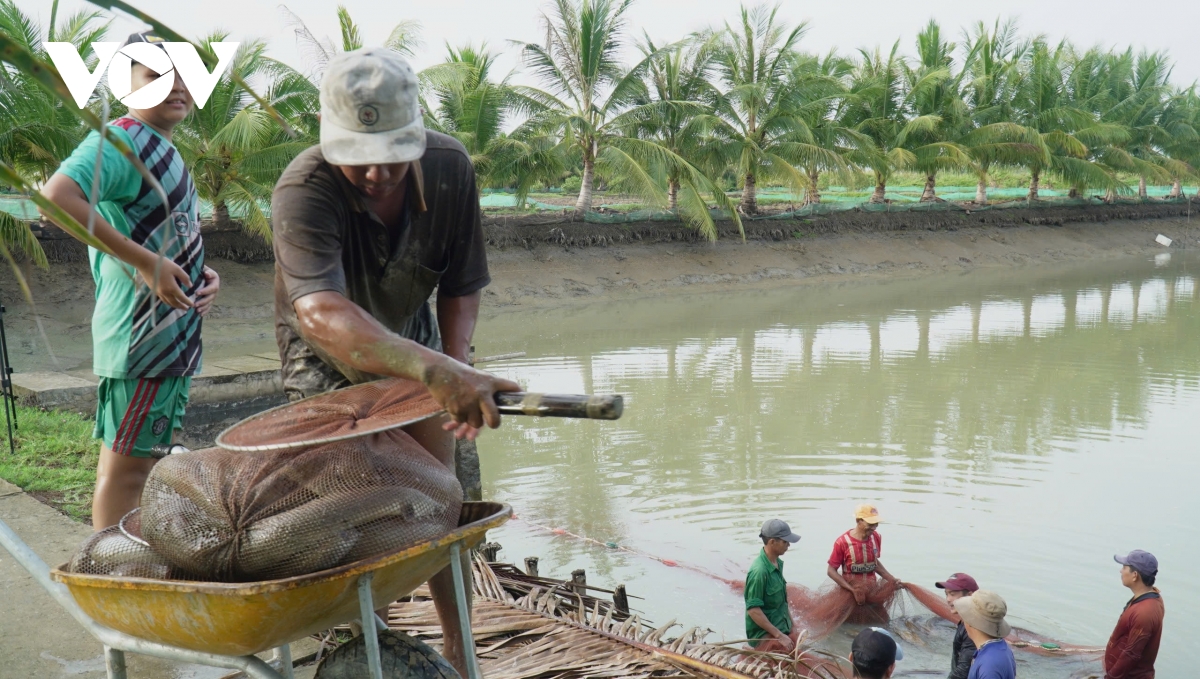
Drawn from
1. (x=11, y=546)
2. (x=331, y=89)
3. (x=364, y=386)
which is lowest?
(x=11, y=546)

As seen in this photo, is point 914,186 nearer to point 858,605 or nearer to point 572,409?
point 858,605

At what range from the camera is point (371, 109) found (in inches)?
83.8

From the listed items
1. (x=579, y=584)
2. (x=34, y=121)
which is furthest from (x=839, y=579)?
(x=34, y=121)

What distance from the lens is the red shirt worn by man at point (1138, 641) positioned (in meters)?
4.94

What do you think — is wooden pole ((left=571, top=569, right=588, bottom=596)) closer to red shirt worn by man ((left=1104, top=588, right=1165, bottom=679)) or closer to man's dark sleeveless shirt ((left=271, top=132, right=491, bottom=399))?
man's dark sleeveless shirt ((left=271, top=132, right=491, bottom=399))

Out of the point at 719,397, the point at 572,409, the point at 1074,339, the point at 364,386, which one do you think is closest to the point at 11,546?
the point at 364,386

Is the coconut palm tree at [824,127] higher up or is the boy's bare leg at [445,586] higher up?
the coconut palm tree at [824,127]

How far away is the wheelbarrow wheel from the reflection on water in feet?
12.9

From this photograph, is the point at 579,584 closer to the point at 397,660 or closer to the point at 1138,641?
the point at 397,660

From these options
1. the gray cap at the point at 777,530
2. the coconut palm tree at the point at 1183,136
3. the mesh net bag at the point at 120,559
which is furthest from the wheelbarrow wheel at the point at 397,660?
the coconut palm tree at the point at 1183,136

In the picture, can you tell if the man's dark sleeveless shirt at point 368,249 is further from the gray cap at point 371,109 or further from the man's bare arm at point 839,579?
the man's bare arm at point 839,579

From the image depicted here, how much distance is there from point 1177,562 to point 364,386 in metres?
6.59

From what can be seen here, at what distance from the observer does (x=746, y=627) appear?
5.62 metres

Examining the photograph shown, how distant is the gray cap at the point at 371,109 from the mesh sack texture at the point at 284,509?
62 centimetres
